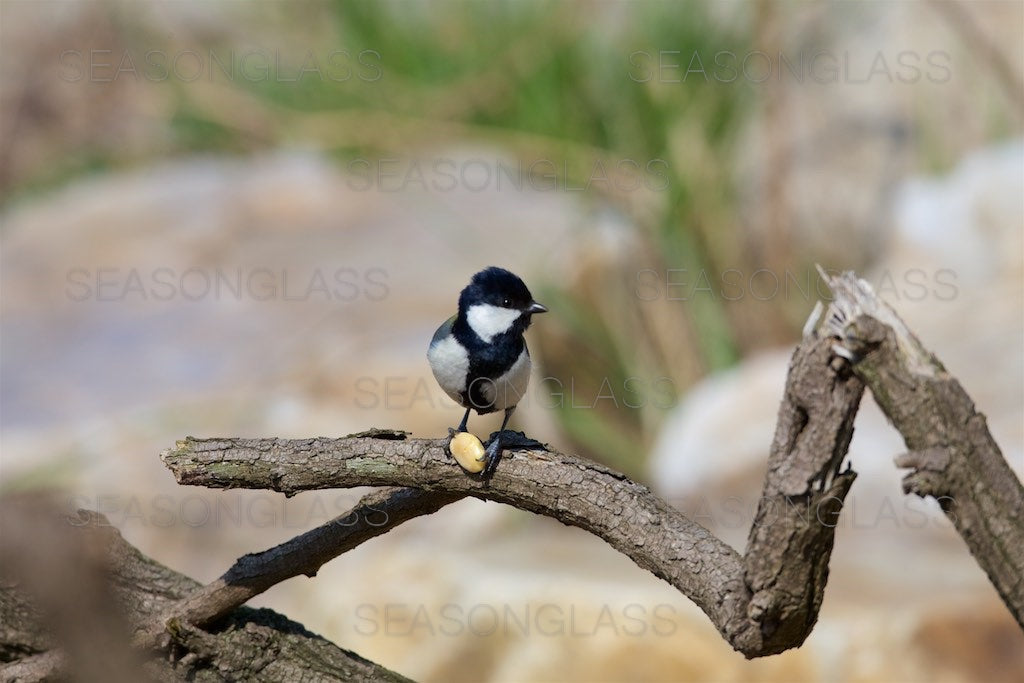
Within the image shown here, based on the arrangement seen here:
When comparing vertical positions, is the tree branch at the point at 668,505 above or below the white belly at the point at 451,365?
below

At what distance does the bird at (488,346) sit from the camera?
7.97 feet

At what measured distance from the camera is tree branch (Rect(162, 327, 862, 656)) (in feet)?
5.00

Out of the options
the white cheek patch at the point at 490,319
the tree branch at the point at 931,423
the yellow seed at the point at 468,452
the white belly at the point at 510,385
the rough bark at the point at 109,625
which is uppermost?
the white cheek patch at the point at 490,319

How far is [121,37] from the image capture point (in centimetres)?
935

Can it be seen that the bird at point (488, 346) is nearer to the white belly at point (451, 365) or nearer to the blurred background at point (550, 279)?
the white belly at point (451, 365)

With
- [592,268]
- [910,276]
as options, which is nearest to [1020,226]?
[910,276]

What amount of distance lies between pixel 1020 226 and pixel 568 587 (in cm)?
287

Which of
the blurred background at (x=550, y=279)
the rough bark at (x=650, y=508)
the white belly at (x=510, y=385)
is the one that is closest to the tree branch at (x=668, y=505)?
the rough bark at (x=650, y=508)

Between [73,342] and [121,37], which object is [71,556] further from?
[121,37]

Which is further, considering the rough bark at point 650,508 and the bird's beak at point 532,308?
the bird's beak at point 532,308

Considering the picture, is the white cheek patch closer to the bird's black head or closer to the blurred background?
the bird's black head

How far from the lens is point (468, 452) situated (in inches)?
73.0

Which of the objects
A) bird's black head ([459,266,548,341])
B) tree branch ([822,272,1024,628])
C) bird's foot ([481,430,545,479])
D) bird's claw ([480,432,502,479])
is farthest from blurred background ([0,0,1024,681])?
tree branch ([822,272,1024,628])

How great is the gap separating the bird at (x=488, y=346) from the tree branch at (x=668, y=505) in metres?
0.44
